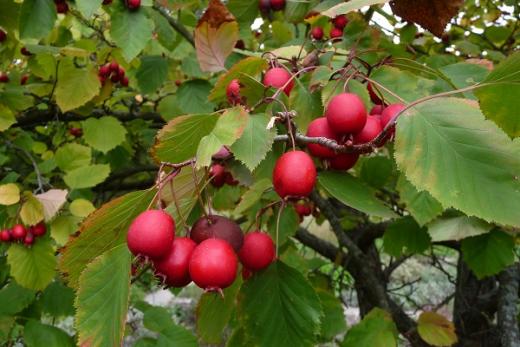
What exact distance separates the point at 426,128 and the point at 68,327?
698 cm

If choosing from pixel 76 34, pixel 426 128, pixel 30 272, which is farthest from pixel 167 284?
pixel 76 34

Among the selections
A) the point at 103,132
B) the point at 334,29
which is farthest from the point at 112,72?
the point at 334,29

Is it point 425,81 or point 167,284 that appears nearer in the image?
point 167,284

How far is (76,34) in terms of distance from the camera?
4242mm

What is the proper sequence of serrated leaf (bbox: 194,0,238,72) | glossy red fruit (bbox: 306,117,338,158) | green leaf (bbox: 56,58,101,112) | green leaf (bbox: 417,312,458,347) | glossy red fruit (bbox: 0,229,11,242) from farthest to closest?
green leaf (bbox: 56,58,101,112)
green leaf (bbox: 417,312,458,347)
glossy red fruit (bbox: 0,229,11,242)
serrated leaf (bbox: 194,0,238,72)
glossy red fruit (bbox: 306,117,338,158)

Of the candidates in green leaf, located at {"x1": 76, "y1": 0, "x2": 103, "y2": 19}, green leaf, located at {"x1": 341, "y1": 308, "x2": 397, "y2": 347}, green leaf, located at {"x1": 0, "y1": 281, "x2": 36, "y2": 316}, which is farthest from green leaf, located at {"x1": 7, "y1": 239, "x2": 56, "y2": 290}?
green leaf, located at {"x1": 341, "y1": 308, "x2": 397, "y2": 347}

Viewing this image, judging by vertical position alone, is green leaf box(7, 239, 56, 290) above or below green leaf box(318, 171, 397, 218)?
below

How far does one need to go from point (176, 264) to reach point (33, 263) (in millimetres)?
1435

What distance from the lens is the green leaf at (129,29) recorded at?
2.06m

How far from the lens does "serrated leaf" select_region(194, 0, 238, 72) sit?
1.25 metres

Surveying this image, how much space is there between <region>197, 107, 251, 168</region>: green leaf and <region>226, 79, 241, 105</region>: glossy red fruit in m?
0.21

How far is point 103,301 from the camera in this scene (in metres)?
0.88

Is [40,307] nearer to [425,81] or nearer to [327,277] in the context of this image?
Result: [327,277]

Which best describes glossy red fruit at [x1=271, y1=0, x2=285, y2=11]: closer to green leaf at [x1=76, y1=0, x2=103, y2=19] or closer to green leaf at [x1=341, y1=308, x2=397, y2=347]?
green leaf at [x1=76, y1=0, x2=103, y2=19]
